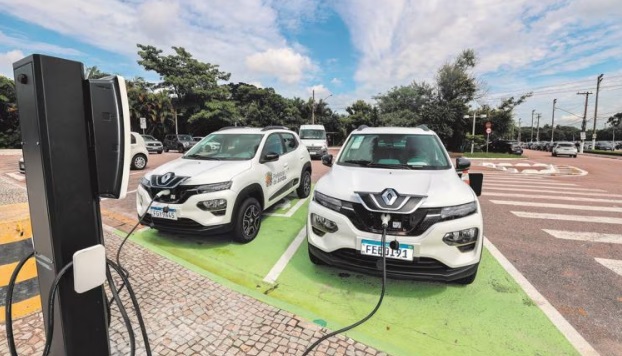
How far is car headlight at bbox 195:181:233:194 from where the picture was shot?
4.10 meters

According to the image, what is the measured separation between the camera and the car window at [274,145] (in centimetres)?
544

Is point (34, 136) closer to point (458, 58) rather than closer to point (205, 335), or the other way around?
point (205, 335)

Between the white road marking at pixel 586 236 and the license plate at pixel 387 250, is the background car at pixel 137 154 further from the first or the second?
the white road marking at pixel 586 236

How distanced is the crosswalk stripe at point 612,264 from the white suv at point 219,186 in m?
4.76

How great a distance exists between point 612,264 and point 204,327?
16.8 feet

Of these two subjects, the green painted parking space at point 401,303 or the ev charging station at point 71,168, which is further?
the green painted parking space at point 401,303

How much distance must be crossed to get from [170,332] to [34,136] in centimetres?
181

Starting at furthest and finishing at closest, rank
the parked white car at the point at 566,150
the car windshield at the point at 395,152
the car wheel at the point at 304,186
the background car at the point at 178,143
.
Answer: the parked white car at the point at 566,150
the background car at the point at 178,143
the car wheel at the point at 304,186
the car windshield at the point at 395,152

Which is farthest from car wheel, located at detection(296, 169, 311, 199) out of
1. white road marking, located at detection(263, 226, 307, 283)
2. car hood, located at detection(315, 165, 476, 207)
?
car hood, located at detection(315, 165, 476, 207)

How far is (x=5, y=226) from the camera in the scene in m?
4.73

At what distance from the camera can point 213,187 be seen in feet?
13.6

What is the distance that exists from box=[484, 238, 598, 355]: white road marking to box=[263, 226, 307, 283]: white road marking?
2745 millimetres

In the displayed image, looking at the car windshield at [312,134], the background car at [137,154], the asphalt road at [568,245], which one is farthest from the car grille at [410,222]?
the car windshield at [312,134]

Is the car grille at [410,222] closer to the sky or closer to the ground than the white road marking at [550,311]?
closer to the sky
